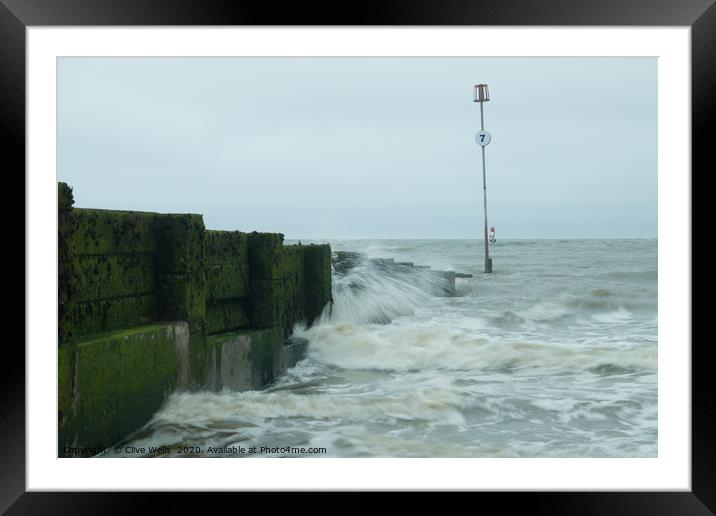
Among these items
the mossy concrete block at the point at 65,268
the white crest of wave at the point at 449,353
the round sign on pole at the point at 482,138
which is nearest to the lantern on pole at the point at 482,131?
the round sign on pole at the point at 482,138

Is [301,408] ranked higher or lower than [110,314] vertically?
lower

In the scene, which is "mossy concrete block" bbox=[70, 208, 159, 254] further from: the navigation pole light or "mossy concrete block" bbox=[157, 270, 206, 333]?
the navigation pole light

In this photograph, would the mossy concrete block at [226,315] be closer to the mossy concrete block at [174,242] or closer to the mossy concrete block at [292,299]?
the mossy concrete block at [292,299]

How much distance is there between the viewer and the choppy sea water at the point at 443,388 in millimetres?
4914

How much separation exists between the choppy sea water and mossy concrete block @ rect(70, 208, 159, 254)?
1127 millimetres

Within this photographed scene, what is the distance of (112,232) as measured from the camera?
4.49 meters

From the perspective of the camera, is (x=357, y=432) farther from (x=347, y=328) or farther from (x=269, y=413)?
(x=347, y=328)

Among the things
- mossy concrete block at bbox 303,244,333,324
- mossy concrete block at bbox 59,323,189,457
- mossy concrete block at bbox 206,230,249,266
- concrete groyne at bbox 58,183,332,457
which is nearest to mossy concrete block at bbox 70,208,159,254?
concrete groyne at bbox 58,183,332,457

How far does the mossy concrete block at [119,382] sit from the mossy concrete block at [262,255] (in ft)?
6.26

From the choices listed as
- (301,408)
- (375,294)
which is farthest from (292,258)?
(375,294)

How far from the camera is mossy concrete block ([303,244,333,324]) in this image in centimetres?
905

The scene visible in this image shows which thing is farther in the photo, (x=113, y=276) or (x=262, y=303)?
(x=262, y=303)

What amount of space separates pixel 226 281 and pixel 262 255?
23.9 inches

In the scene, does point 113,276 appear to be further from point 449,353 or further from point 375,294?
point 375,294
